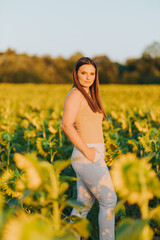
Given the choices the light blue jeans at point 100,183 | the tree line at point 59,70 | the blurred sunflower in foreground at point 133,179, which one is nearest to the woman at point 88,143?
the light blue jeans at point 100,183

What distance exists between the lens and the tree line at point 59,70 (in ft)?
143

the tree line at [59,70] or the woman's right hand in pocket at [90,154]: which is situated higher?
the tree line at [59,70]

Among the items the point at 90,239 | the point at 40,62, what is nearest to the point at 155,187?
the point at 90,239

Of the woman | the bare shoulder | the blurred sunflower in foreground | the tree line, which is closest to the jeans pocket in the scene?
the woman

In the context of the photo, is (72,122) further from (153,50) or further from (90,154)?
(153,50)

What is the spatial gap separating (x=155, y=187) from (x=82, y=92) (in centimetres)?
118

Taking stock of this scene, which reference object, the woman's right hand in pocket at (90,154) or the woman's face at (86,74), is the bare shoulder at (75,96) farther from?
the woman's right hand in pocket at (90,154)

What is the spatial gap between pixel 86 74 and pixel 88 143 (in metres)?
0.51

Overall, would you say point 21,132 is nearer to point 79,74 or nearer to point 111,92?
point 79,74

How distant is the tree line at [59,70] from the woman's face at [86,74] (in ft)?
138

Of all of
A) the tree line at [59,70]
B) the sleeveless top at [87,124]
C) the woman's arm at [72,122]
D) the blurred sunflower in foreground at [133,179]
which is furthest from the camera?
the tree line at [59,70]

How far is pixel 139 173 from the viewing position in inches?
31.7

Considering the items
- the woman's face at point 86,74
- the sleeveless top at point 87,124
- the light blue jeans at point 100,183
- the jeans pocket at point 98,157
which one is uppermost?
the woman's face at point 86,74

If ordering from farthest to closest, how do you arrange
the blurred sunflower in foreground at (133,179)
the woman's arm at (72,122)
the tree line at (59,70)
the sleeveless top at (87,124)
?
the tree line at (59,70) < the sleeveless top at (87,124) < the woman's arm at (72,122) < the blurred sunflower in foreground at (133,179)
